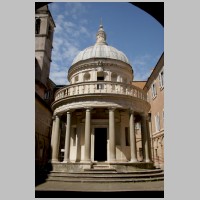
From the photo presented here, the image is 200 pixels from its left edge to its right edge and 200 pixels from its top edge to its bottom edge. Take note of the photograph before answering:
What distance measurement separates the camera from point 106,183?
12.4m

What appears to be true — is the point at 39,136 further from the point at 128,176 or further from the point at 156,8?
the point at 156,8

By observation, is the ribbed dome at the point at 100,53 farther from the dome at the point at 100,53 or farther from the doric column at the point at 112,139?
the doric column at the point at 112,139

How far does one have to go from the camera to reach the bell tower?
36.5 metres

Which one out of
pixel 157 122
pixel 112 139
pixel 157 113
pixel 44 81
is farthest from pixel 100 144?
pixel 44 81

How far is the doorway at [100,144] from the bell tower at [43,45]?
19.9 meters

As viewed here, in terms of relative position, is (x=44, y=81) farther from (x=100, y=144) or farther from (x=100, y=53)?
(x=100, y=144)

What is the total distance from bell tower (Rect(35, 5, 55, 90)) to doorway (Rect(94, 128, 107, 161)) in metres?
19.9

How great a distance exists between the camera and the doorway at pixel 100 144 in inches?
682

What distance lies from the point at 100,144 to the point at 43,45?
2688 centimetres

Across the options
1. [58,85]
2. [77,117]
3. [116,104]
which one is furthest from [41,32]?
[116,104]

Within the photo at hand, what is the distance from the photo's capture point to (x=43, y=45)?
125 ft

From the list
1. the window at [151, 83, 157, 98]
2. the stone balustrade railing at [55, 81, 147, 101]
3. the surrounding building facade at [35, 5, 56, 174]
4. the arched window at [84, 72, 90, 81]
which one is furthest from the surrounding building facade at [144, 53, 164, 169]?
the surrounding building facade at [35, 5, 56, 174]

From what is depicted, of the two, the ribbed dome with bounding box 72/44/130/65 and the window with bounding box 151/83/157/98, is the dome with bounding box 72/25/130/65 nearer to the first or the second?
the ribbed dome with bounding box 72/44/130/65

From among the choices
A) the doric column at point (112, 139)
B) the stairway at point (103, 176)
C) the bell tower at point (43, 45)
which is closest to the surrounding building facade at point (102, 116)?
the doric column at point (112, 139)
